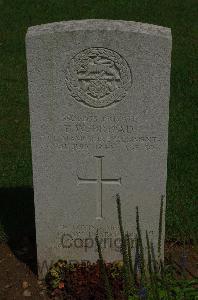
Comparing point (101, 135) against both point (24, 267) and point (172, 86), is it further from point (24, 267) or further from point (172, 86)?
point (172, 86)

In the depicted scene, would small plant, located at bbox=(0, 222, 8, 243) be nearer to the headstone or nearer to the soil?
the soil

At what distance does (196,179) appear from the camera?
6.70 m

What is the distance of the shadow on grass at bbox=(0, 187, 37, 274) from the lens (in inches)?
222

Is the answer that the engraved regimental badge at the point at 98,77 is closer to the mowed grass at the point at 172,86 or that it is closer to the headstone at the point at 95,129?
the headstone at the point at 95,129

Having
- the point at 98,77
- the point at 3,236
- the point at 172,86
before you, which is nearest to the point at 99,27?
the point at 98,77

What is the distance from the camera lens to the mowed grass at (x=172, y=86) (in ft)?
21.3

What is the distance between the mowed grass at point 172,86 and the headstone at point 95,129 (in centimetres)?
59

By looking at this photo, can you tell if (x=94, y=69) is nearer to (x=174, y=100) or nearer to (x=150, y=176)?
(x=150, y=176)

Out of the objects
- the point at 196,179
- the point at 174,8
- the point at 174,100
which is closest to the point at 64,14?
the point at 174,8

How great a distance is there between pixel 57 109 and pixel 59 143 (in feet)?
0.91

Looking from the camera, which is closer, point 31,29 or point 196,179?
point 31,29

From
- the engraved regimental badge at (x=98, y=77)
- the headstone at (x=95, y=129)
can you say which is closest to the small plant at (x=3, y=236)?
the headstone at (x=95, y=129)

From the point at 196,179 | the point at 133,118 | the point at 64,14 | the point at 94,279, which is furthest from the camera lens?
the point at 64,14

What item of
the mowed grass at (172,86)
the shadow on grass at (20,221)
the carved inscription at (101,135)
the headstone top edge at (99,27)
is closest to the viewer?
the headstone top edge at (99,27)
